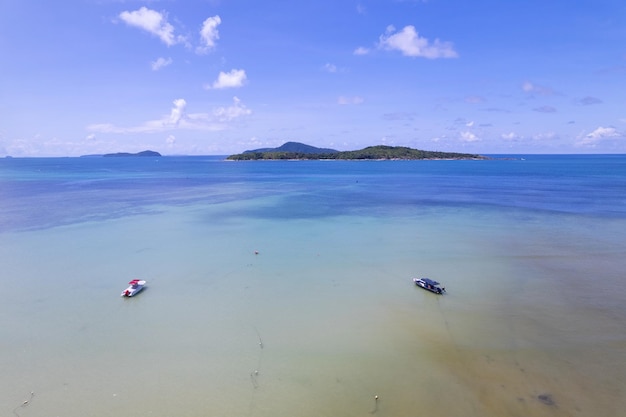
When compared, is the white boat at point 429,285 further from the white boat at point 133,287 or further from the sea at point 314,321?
the white boat at point 133,287

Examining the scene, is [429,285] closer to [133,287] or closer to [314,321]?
[314,321]

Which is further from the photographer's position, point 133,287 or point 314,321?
point 133,287

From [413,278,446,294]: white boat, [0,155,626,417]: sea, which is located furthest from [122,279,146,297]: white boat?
[413,278,446,294]: white boat

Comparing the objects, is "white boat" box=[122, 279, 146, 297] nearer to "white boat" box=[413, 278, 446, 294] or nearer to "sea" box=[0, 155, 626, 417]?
"sea" box=[0, 155, 626, 417]

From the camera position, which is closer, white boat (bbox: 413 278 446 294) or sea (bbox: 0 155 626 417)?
sea (bbox: 0 155 626 417)

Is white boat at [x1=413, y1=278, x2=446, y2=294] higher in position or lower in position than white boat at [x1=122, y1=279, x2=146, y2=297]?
higher

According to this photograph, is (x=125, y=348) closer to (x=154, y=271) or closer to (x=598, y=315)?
(x=154, y=271)

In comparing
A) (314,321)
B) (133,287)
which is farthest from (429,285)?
(133,287)
